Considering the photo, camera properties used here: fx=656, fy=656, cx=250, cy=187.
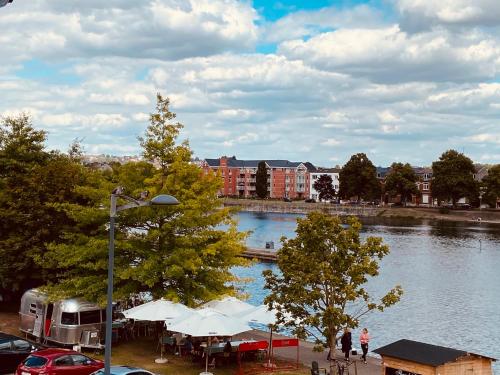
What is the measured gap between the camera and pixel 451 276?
79.9 meters

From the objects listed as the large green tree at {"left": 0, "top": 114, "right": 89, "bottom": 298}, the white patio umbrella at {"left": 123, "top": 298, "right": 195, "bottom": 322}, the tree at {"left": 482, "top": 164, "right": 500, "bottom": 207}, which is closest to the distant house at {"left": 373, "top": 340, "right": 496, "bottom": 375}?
the white patio umbrella at {"left": 123, "top": 298, "right": 195, "bottom": 322}

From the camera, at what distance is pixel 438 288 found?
234 ft

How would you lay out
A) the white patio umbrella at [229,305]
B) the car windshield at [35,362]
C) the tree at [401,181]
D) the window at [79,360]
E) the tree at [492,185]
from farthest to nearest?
the tree at [401,181] → the tree at [492,185] → the white patio umbrella at [229,305] → the window at [79,360] → the car windshield at [35,362]

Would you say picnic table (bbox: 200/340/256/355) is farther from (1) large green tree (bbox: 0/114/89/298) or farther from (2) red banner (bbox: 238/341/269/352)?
(1) large green tree (bbox: 0/114/89/298)

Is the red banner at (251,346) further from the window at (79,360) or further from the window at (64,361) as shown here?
the window at (64,361)

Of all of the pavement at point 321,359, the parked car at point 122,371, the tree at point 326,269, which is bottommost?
the pavement at point 321,359

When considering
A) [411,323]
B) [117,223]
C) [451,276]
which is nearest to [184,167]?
[117,223]

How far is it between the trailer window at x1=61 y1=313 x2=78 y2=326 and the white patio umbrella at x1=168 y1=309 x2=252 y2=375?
5.65 m

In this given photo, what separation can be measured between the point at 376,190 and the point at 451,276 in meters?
120

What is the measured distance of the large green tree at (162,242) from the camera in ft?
106

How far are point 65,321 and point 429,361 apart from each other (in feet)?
55.4

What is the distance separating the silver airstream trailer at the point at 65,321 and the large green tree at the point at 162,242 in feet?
2.28

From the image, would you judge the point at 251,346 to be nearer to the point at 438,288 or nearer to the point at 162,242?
the point at 162,242

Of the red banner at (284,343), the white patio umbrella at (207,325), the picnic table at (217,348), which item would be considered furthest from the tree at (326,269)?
the picnic table at (217,348)
